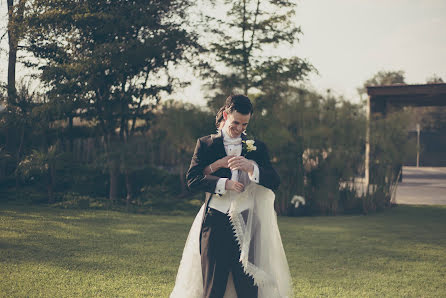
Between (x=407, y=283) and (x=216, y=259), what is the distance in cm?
275

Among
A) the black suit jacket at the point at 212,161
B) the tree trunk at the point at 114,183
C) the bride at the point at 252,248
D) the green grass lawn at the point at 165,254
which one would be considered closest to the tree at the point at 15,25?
the tree trunk at the point at 114,183

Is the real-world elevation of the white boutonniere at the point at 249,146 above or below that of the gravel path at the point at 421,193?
above

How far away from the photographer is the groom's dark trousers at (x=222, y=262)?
245 centimetres

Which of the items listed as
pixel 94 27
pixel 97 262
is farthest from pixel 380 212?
pixel 94 27

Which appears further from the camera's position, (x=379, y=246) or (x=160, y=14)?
(x=160, y=14)

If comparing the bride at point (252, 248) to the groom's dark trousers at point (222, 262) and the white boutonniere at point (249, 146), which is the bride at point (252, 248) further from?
the white boutonniere at point (249, 146)

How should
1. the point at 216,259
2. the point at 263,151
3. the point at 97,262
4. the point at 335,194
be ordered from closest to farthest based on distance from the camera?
1. the point at 216,259
2. the point at 263,151
3. the point at 97,262
4. the point at 335,194

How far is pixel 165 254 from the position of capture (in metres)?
5.33

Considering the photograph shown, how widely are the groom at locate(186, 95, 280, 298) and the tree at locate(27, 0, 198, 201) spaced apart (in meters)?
7.55

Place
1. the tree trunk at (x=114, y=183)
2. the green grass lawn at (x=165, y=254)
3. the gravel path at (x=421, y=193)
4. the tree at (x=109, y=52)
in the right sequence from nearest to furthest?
1. the green grass lawn at (x=165, y=254)
2. the tree at (x=109, y=52)
3. the tree trunk at (x=114, y=183)
4. the gravel path at (x=421, y=193)

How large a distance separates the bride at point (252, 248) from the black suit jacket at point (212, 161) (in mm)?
64

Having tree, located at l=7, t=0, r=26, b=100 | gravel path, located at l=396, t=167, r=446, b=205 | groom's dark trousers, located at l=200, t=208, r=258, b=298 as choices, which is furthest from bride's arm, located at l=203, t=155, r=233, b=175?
tree, located at l=7, t=0, r=26, b=100

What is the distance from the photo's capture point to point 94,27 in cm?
988

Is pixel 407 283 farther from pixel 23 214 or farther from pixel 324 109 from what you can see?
pixel 23 214
